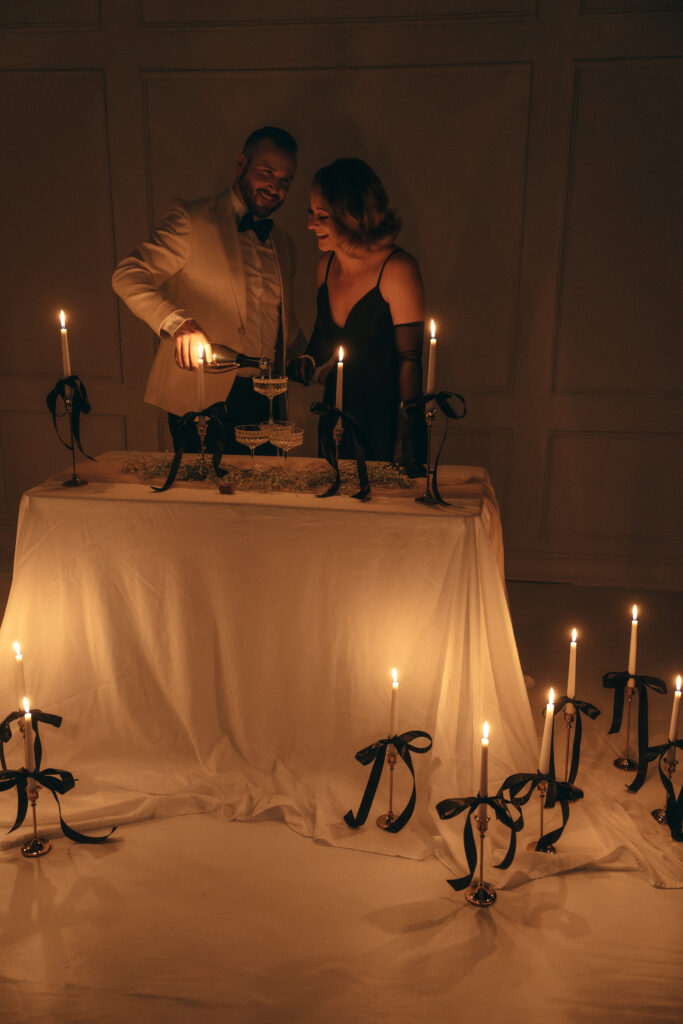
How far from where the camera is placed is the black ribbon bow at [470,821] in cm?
209

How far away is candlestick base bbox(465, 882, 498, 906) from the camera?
7.21 feet

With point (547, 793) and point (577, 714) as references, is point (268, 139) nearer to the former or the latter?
point (577, 714)

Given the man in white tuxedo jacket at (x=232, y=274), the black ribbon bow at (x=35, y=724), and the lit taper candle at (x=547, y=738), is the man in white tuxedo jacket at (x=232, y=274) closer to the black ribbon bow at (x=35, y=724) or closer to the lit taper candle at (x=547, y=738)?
the black ribbon bow at (x=35, y=724)

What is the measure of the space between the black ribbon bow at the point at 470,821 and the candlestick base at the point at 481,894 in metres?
0.02

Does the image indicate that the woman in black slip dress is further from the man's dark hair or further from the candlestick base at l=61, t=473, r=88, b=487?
the candlestick base at l=61, t=473, r=88, b=487

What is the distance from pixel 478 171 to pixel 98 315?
2030 millimetres

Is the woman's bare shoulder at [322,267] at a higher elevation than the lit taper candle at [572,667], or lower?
higher

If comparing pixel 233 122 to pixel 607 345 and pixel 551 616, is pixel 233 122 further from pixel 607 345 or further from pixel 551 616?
pixel 551 616

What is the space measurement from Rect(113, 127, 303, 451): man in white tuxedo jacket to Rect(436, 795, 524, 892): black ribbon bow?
6.85 ft

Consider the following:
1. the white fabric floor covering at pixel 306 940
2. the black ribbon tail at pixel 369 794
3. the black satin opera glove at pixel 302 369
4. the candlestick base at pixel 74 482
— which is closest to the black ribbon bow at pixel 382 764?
the black ribbon tail at pixel 369 794

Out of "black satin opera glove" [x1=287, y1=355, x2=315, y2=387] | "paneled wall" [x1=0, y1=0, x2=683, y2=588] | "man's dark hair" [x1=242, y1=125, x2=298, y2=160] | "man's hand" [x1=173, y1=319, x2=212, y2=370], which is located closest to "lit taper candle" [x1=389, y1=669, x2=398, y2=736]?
"man's hand" [x1=173, y1=319, x2=212, y2=370]

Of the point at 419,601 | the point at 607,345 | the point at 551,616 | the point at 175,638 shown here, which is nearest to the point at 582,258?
the point at 607,345

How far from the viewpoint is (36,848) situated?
7.83 feet

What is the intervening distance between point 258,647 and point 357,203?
2149 millimetres
